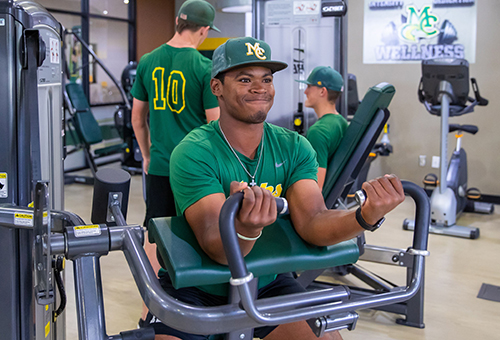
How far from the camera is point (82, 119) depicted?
6.11 metres

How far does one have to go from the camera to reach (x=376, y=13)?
6.17m

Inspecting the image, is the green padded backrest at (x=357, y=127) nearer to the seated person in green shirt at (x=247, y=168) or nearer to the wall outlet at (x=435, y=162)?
the seated person in green shirt at (x=247, y=168)

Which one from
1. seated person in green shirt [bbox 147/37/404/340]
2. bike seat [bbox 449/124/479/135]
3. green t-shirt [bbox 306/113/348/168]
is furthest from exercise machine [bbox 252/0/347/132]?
seated person in green shirt [bbox 147/37/404/340]

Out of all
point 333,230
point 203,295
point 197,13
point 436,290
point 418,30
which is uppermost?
point 418,30

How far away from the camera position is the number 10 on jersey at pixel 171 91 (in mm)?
2725

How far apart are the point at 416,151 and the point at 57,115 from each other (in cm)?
496

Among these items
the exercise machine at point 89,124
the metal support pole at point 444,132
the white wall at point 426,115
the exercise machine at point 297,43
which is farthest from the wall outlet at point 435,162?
the exercise machine at point 89,124

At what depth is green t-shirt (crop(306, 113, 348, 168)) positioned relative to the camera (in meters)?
2.85

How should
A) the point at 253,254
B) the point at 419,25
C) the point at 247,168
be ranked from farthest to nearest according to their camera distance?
1. the point at 419,25
2. the point at 247,168
3. the point at 253,254

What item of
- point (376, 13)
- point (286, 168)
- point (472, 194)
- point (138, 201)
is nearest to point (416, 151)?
point (472, 194)

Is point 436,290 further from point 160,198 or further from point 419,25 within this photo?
point 419,25

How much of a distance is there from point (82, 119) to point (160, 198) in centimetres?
375

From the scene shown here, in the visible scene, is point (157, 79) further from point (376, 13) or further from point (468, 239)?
point (376, 13)

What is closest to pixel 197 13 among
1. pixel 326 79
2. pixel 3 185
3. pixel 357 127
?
pixel 326 79
